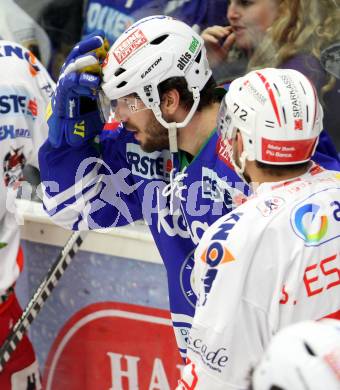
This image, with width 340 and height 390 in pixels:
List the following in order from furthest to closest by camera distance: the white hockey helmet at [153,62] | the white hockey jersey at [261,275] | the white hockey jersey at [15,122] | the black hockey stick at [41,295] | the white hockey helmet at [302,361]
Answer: the black hockey stick at [41,295]
the white hockey jersey at [15,122]
the white hockey helmet at [153,62]
the white hockey jersey at [261,275]
the white hockey helmet at [302,361]

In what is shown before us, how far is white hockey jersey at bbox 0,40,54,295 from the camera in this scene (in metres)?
3.18

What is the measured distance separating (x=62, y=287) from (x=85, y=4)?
42.6 inches

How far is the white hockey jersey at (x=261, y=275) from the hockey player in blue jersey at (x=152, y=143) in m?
0.43

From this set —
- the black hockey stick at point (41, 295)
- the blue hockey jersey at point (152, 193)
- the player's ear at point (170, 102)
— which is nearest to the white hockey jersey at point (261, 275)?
the blue hockey jersey at point (152, 193)

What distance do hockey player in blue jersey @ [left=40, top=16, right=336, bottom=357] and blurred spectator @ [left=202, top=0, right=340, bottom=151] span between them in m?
0.67

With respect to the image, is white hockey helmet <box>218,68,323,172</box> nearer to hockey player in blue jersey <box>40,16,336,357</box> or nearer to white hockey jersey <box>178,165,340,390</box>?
white hockey jersey <box>178,165,340,390</box>

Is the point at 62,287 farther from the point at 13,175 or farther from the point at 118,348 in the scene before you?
the point at 13,175

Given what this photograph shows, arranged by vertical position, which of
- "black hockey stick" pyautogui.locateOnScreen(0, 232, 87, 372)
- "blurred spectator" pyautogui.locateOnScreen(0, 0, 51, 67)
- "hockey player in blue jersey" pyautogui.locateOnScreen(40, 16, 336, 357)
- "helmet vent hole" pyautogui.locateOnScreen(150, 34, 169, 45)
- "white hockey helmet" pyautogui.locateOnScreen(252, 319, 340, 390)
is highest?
"white hockey helmet" pyautogui.locateOnScreen(252, 319, 340, 390)

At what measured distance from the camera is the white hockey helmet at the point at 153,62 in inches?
101

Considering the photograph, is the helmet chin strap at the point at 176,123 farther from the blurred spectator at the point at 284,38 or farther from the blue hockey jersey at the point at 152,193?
the blurred spectator at the point at 284,38

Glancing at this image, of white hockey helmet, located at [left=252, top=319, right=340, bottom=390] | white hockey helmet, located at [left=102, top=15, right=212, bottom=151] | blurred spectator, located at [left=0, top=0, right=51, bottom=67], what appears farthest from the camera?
blurred spectator, located at [left=0, top=0, right=51, bottom=67]

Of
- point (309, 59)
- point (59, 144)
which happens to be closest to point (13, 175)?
point (59, 144)

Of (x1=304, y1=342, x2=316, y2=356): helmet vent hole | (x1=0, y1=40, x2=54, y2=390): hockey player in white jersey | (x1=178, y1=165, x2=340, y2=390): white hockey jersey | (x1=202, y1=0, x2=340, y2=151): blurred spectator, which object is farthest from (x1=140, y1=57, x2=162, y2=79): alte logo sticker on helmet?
(x1=304, y1=342, x2=316, y2=356): helmet vent hole

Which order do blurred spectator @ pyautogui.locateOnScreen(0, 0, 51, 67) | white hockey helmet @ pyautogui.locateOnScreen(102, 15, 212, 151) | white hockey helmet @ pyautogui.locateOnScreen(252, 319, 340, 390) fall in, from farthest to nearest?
blurred spectator @ pyautogui.locateOnScreen(0, 0, 51, 67), white hockey helmet @ pyautogui.locateOnScreen(102, 15, 212, 151), white hockey helmet @ pyautogui.locateOnScreen(252, 319, 340, 390)
